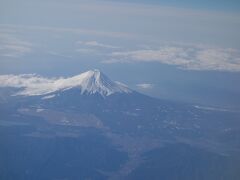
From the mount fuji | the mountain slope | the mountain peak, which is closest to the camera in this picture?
the mount fuji

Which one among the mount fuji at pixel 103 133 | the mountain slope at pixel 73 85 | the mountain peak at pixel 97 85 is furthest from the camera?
the mountain slope at pixel 73 85

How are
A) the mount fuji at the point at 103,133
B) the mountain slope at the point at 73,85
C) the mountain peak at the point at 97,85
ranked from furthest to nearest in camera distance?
the mountain slope at the point at 73,85 → the mountain peak at the point at 97,85 → the mount fuji at the point at 103,133

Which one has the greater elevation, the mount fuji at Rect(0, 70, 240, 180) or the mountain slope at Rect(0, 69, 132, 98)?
the mountain slope at Rect(0, 69, 132, 98)

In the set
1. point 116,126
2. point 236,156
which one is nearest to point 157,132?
point 116,126

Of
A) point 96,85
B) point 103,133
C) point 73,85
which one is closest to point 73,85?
point 73,85

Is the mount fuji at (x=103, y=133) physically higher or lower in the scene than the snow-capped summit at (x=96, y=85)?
lower

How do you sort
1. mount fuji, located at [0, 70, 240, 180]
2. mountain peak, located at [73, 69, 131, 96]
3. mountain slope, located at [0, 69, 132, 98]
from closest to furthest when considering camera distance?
mount fuji, located at [0, 70, 240, 180], mountain peak, located at [73, 69, 131, 96], mountain slope, located at [0, 69, 132, 98]

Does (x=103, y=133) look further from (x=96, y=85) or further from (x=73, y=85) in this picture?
(x=73, y=85)

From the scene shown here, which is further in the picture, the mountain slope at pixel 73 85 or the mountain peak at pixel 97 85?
the mountain slope at pixel 73 85
